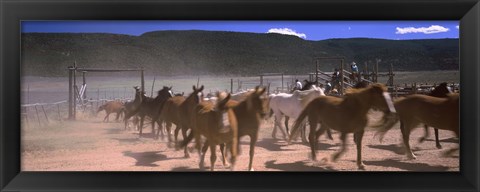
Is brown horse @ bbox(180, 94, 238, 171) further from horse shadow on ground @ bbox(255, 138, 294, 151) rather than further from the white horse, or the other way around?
the white horse

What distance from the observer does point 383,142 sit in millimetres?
6617

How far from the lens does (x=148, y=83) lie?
6480 mm

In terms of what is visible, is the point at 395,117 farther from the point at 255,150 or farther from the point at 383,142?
the point at 255,150

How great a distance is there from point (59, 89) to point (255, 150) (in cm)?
301

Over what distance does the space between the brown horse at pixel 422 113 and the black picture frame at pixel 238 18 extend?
0.33 meters

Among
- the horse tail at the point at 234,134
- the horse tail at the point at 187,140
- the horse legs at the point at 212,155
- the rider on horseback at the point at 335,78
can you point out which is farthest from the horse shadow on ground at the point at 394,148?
the horse tail at the point at 187,140

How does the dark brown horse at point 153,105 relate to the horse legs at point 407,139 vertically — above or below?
above

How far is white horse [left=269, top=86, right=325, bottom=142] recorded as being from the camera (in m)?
6.89

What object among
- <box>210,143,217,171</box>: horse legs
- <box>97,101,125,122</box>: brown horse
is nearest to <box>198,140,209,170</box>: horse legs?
<box>210,143,217,171</box>: horse legs

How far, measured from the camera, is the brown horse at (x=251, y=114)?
609 centimetres

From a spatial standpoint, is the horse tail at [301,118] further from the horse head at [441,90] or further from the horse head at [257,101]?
the horse head at [441,90]

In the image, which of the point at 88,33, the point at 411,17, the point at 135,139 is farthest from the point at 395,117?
the point at 88,33

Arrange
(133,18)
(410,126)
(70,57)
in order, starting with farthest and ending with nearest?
(410,126) → (70,57) → (133,18)

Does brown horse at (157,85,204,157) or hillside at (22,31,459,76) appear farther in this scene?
brown horse at (157,85,204,157)
